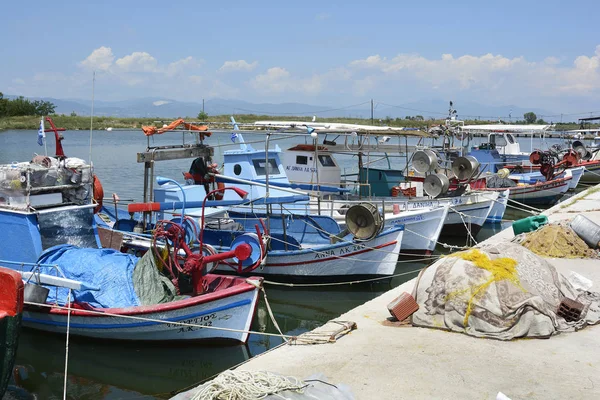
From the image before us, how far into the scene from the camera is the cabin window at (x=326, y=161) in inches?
752

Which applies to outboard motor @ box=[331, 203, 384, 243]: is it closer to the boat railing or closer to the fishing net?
the fishing net

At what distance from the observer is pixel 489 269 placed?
813 centimetres

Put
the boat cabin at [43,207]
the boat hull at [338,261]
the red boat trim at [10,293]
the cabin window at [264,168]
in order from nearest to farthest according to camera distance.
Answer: the red boat trim at [10,293]
the boat cabin at [43,207]
the boat hull at [338,261]
the cabin window at [264,168]

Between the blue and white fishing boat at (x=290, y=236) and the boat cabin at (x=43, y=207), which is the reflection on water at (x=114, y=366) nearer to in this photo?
the boat cabin at (x=43, y=207)

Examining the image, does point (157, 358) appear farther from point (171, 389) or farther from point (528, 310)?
point (528, 310)

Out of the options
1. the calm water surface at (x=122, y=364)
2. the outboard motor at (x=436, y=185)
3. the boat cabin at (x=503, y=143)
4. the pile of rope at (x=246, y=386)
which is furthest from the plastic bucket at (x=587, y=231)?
the boat cabin at (x=503, y=143)

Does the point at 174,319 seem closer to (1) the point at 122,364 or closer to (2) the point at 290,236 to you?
(1) the point at 122,364

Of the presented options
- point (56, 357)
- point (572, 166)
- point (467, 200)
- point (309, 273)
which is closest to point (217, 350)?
point (56, 357)

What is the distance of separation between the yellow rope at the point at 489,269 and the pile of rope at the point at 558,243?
439 centimetres

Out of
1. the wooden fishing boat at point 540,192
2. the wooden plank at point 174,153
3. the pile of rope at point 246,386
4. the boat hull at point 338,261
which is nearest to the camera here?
the pile of rope at point 246,386

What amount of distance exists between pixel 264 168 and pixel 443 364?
11486mm

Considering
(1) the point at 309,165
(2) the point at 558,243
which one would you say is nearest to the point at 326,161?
(1) the point at 309,165

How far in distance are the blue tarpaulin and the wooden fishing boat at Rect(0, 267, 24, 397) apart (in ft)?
6.46

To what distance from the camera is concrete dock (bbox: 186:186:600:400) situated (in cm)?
623
